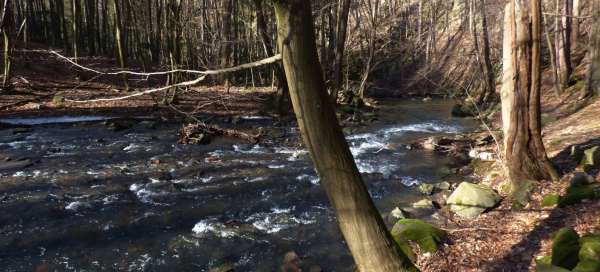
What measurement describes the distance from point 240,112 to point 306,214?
12.0 metres

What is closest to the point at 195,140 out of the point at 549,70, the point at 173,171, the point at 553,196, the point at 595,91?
the point at 173,171

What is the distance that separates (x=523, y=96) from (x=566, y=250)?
3.88 m

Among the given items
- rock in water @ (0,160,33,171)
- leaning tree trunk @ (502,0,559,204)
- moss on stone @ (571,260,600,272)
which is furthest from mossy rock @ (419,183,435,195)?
rock in water @ (0,160,33,171)

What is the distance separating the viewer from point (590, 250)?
4.35m

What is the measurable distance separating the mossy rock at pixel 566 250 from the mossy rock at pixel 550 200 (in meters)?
2.01

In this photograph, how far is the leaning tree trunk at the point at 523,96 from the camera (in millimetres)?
7586

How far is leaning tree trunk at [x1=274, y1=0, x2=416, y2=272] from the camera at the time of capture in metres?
3.17

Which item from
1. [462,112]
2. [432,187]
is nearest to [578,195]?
[432,187]

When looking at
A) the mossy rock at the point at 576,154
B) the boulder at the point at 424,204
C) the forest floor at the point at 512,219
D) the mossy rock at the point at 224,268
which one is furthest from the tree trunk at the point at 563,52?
the mossy rock at the point at 224,268

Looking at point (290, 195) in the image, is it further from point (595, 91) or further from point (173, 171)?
point (595, 91)

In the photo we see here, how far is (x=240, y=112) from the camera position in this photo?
20.1m

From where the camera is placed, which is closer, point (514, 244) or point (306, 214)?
point (514, 244)

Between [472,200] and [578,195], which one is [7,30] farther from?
[578,195]

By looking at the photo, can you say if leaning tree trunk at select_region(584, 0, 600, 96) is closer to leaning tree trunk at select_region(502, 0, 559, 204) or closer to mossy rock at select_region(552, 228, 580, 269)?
leaning tree trunk at select_region(502, 0, 559, 204)
